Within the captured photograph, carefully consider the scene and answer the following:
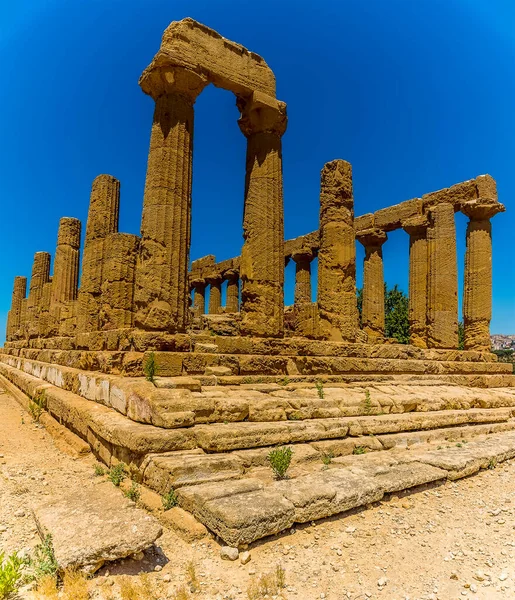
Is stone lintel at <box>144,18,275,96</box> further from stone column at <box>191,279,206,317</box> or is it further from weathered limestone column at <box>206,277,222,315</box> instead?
stone column at <box>191,279,206,317</box>

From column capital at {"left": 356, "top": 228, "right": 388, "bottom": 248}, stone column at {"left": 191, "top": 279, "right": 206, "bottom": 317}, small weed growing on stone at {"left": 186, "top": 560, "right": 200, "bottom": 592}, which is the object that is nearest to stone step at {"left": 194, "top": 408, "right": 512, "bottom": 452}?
small weed growing on stone at {"left": 186, "top": 560, "right": 200, "bottom": 592}

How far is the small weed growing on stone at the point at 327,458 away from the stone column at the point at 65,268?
13387 millimetres

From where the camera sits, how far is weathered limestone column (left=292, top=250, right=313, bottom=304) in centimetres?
2116

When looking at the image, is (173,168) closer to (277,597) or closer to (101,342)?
(101,342)

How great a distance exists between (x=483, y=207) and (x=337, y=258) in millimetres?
8089

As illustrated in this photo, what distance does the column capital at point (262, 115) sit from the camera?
968 centimetres

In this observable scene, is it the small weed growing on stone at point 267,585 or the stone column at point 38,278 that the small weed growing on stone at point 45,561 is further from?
the stone column at point 38,278

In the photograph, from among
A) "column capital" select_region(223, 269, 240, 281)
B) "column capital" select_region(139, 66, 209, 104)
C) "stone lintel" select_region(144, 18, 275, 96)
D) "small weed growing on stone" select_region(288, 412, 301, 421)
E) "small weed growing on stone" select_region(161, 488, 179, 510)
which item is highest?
"stone lintel" select_region(144, 18, 275, 96)

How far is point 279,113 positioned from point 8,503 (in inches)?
347

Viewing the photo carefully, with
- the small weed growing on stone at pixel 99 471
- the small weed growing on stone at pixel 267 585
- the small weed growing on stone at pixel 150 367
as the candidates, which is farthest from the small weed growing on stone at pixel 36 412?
the small weed growing on stone at pixel 267 585

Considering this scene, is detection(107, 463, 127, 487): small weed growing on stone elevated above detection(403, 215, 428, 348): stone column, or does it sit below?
below

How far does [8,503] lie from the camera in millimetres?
4363

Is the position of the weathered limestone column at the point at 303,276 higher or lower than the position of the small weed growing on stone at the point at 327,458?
higher

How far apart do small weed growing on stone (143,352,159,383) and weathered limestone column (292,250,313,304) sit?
581 inches
